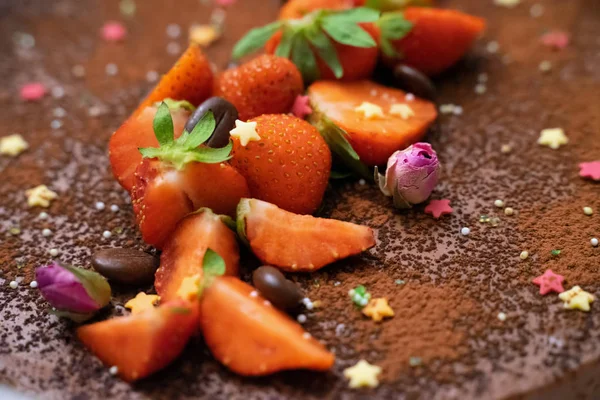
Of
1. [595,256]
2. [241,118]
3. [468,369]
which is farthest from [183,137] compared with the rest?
[595,256]

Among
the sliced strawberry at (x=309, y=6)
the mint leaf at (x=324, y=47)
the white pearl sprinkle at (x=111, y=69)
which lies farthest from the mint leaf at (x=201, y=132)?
the white pearl sprinkle at (x=111, y=69)

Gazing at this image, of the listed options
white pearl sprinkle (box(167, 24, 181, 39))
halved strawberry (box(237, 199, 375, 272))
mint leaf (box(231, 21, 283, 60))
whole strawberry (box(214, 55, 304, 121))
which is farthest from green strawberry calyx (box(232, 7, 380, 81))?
white pearl sprinkle (box(167, 24, 181, 39))

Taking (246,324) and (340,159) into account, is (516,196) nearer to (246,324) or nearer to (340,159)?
(340,159)

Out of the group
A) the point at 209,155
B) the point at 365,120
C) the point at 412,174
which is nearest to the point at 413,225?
the point at 412,174

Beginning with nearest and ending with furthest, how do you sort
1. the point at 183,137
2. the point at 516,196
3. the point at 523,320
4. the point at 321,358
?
the point at 321,358, the point at 523,320, the point at 183,137, the point at 516,196

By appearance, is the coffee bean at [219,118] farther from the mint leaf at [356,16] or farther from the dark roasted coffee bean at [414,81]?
the dark roasted coffee bean at [414,81]

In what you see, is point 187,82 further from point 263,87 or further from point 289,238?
point 289,238
